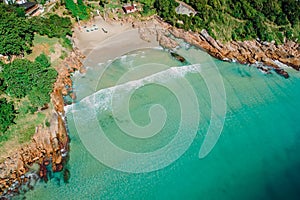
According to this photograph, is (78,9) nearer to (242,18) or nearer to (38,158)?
(242,18)

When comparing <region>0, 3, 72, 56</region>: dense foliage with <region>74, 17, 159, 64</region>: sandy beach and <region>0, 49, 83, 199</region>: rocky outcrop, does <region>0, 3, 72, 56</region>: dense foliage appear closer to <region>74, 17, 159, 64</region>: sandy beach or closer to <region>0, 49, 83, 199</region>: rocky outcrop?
<region>74, 17, 159, 64</region>: sandy beach

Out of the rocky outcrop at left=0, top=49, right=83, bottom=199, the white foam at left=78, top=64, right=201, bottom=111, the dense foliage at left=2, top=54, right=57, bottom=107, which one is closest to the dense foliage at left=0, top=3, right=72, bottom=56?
the dense foliage at left=2, top=54, right=57, bottom=107

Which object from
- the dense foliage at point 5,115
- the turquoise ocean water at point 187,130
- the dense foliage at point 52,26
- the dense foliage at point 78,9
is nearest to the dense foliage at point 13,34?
the dense foliage at point 52,26

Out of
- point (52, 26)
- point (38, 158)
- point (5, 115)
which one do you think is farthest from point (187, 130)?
point (52, 26)

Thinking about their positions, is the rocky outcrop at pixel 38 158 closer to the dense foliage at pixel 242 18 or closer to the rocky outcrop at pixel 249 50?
the rocky outcrop at pixel 249 50

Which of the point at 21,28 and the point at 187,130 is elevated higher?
the point at 21,28

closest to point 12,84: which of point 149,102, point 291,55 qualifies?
point 149,102
